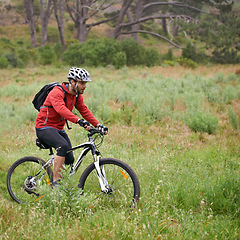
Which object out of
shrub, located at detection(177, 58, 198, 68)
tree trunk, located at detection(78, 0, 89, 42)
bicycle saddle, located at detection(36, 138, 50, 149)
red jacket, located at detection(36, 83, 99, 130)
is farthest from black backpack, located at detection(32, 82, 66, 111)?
tree trunk, located at detection(78, 0, 89, 42)

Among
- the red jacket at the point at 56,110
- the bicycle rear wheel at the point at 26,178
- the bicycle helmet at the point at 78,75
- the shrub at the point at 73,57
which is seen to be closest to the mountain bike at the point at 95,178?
the bicycle rear wheel at the point at 26,178

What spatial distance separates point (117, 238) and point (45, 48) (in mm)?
24719

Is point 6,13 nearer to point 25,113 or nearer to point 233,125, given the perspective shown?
point 25,113

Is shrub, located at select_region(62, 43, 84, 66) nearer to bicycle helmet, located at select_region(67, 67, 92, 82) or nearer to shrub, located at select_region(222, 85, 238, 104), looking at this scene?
shrub, located at select_region(222, 85, 238, 104)

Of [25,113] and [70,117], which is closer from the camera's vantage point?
[70,117]

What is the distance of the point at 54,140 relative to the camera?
13.6 feet

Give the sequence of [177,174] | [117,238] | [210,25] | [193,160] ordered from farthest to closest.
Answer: [210,25] → [193,160] → [177,174] → [117,238]

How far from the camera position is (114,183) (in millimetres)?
4188

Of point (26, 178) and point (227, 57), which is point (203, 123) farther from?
point (227, 57)

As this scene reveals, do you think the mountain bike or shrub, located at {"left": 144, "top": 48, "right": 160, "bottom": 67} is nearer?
the mountain bike

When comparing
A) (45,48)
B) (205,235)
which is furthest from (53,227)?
(45,48)

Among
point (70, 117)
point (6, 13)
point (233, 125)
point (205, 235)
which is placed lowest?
point (233, 125)

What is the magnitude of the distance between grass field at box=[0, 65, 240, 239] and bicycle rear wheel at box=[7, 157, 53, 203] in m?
0.22

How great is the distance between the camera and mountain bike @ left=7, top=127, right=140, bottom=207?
3859 mm
